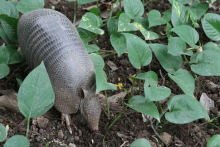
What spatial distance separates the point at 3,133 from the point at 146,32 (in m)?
2.37

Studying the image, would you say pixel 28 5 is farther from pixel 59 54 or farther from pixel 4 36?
pixel 59 54

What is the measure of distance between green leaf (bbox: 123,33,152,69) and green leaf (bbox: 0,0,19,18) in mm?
2090

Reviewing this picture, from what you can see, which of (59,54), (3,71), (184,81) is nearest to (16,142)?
(3,71)

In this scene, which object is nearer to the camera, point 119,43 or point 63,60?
point 63,60

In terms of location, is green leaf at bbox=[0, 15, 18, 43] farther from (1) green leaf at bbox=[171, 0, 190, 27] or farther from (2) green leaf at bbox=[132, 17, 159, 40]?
(1) green leaf at bbox=[171, 0, 190, 27]

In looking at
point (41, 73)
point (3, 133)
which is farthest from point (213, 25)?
point (3, 133)

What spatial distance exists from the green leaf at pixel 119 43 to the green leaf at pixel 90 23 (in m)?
0.21

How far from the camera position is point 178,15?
3.58m

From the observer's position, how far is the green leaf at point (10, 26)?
3510 mm

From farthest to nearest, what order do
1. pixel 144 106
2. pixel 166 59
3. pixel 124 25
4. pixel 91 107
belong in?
pixel 124 25, pixel 166 59, pixel 91 107, pixel 144 106

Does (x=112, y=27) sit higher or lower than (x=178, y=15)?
lower

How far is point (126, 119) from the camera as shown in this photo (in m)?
3.06

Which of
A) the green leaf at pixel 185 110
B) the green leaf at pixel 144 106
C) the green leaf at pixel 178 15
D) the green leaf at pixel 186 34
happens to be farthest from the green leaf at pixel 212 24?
the green leaf at pixel 144 106

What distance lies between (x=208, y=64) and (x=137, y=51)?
2.87 feet
